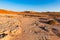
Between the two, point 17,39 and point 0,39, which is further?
point 17,39

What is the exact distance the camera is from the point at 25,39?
25.8 feet

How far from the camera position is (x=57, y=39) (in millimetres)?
8484

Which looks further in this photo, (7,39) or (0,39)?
(7,39)

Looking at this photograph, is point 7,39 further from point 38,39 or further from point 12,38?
point 38,39

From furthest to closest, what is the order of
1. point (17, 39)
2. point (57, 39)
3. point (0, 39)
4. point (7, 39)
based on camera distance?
point (57, 39) < point (17, 39) < point (7, 39) < point (0, 39)

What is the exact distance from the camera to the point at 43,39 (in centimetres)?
794

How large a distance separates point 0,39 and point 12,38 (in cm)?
131

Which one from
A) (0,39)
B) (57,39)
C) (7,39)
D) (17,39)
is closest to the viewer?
(0,39)

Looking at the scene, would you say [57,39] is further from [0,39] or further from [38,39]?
[0,39]

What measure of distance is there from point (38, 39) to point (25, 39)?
87 cm

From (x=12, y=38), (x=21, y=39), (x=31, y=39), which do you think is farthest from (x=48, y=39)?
(x=12, y=38)

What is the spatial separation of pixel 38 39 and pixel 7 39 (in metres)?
2.07

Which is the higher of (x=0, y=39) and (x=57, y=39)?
(x=0, y=39)

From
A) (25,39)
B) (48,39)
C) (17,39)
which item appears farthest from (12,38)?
(48,39)
